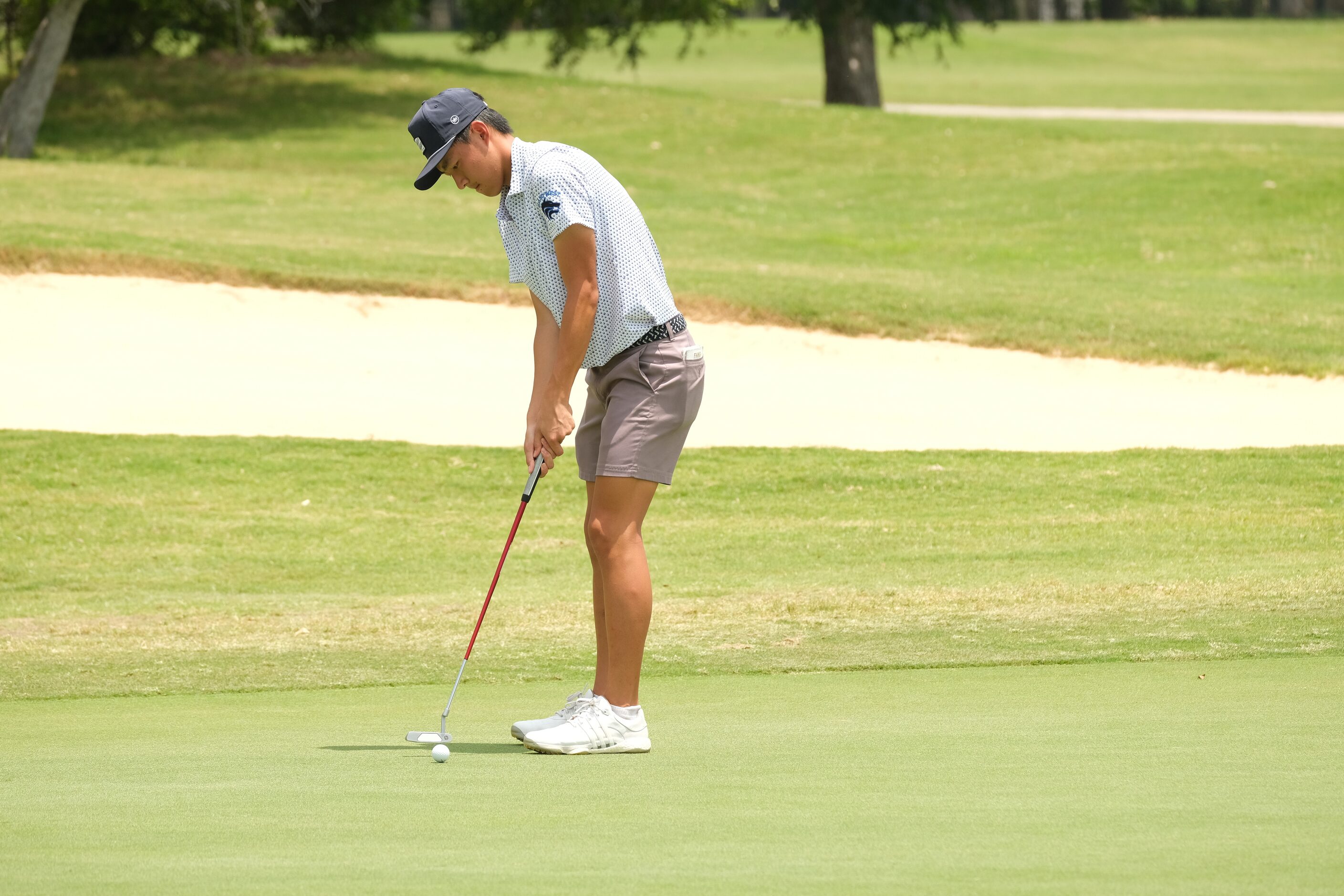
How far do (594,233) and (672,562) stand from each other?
520 centimetres

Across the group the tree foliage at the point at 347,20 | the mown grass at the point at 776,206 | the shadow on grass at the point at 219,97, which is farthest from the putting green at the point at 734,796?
the tree foliage at the point at 347,20

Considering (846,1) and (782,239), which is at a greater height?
(846,1)

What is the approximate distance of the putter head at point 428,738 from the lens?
4887 mm

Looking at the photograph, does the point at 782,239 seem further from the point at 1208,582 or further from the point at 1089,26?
the point at 1089,26

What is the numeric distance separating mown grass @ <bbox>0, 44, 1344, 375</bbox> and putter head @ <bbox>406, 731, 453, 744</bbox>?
11.2m

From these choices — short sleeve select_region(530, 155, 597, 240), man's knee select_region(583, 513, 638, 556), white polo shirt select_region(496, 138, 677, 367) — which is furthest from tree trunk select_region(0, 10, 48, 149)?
man's knee select_region(583, 513, 638, 556)

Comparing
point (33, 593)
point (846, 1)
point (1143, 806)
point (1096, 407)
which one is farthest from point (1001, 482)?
point (846, 1)

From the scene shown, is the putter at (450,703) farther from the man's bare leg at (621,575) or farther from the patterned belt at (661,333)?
the patterned belt at (661,333)

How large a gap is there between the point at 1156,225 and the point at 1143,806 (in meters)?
18.6

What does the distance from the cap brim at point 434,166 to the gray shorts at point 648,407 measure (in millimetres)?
724

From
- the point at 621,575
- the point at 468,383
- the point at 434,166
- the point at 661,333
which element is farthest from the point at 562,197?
the point at 468,383

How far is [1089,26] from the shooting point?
67.2 meters

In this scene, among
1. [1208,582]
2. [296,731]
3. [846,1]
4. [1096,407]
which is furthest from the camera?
[846,1]

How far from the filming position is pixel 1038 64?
5681 centimetres
